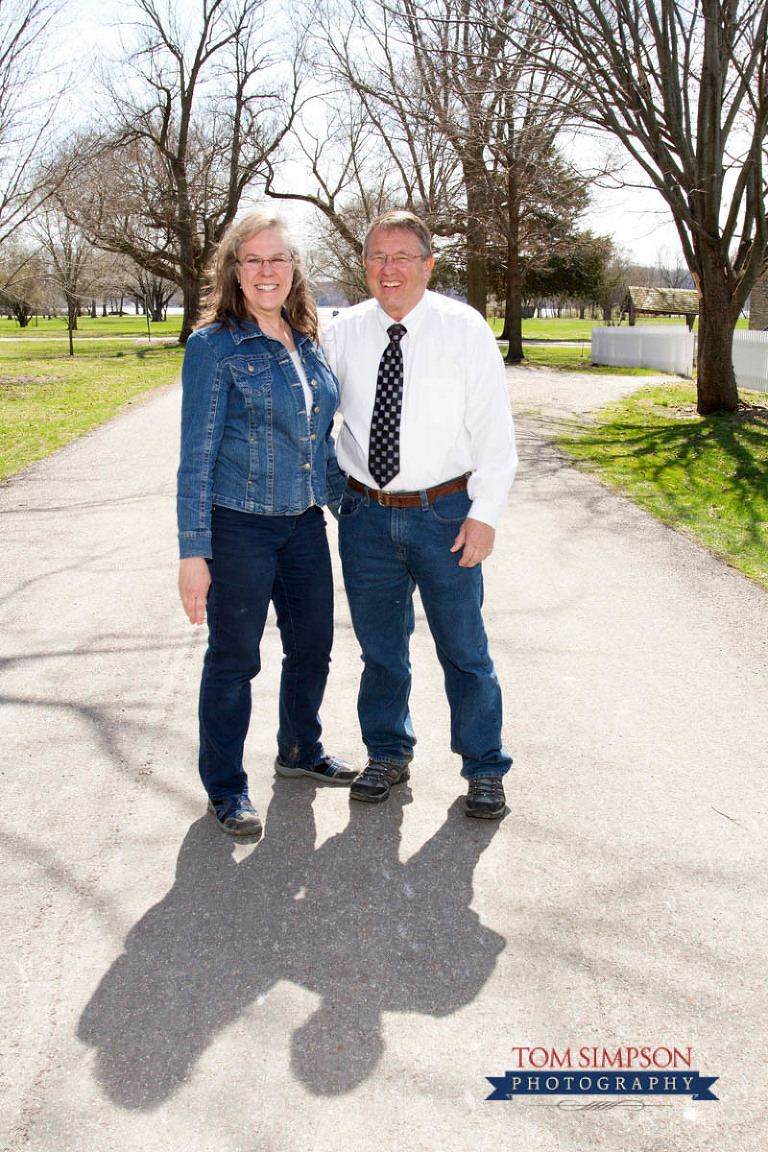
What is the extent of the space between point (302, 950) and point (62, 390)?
18.7 m

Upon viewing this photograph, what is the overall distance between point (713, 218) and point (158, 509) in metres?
10.4

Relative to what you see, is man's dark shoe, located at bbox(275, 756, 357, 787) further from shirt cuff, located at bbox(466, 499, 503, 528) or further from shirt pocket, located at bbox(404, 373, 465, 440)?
shirt pocket, located at bbox(404, 373, 465, 440)

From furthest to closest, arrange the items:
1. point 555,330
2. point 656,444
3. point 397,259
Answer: point 555,330 → point 656,444 → point 397,259

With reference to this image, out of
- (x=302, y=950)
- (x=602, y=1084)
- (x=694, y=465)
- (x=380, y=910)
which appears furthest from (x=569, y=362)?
(x=602, y=1084)

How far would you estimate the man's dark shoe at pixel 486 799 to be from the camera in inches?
130

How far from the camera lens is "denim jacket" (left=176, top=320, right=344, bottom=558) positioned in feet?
9.78

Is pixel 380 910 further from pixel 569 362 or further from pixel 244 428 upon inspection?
pixel 569 362

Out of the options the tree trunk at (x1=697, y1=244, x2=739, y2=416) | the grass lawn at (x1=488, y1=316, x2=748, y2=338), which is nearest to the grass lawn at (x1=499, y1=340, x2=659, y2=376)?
the grass lawn at (x1=488, y1=316, x2=748, y2=338)

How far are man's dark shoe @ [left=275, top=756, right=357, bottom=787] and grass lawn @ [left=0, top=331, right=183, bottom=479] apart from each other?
7358 millimetres

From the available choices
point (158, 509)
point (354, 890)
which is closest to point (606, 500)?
point (158, 509)

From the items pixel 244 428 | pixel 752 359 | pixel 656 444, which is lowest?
pixel 656 444

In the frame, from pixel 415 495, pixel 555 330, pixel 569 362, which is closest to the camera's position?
pixel 415 495

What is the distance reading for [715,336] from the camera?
14.8 meters

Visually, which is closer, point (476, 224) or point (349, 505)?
point (349, 505)
